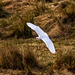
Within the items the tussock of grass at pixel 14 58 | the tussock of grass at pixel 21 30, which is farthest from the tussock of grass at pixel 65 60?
the tussock of grass at pixel 21 30

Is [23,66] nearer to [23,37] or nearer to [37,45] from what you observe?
[37,45]

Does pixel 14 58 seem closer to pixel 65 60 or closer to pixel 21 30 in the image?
pixel 65 60

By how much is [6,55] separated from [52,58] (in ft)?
3.51

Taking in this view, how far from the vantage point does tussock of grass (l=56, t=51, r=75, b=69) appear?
12.7 feet

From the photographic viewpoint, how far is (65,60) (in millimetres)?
3936

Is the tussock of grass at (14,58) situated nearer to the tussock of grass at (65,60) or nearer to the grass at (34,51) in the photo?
the grass at (34,51)

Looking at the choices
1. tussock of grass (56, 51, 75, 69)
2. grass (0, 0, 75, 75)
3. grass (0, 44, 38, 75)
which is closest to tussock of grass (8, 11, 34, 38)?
grass (0, 0, 75, 75)

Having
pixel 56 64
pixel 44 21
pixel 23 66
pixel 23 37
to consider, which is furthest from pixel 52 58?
pixel 44 21

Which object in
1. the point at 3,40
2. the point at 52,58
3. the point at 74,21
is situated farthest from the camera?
the point at 74,21

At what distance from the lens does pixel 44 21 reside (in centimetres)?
731

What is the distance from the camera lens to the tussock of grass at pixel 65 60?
3884 mm

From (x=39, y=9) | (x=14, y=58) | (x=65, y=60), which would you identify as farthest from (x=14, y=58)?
(x=39, y=9)

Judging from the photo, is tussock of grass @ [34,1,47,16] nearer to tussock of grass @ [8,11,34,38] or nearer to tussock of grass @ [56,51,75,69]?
tussock of grass @ [8,11,34,38]

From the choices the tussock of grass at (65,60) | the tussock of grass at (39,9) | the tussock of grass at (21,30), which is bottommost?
the tussock of grass at (65,60)
